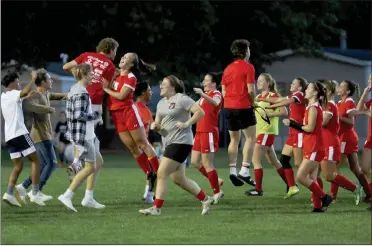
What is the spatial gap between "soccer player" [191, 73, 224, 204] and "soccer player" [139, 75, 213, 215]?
1.82 metres

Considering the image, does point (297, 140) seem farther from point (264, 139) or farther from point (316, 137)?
point (316, 137)

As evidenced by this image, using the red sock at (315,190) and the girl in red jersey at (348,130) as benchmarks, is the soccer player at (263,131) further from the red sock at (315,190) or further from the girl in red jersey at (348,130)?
the red sock at (315,190)

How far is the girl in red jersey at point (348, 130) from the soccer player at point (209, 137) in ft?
6.20

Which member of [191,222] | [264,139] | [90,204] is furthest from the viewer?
[264,139]

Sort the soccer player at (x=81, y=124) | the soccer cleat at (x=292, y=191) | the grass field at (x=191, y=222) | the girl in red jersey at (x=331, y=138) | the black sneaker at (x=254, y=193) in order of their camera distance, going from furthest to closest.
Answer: the black sneaker at (x=254, y=193) → the soccer cleat at (x=292, y=191) → the girl in red jersey at (x=331, y=138) → the soccer player at (x=81, y=124) → the grass field at (x=191, y=222)

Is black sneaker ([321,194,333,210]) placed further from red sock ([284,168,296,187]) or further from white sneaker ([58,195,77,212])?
white sneaker ([58,195,77,212])

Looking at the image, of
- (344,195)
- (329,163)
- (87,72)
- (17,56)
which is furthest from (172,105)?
(17,56)

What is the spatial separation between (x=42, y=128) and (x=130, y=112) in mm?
1584

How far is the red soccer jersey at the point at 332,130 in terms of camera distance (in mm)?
16250

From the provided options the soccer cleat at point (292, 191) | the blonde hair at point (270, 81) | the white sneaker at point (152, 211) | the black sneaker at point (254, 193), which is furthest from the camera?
the black sneaker at point (254, 193)

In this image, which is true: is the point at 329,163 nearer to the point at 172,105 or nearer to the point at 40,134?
the point at 172,105

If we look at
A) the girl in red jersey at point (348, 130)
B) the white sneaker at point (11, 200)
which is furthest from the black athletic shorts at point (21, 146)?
the girl in red jersey at point (348, 130)

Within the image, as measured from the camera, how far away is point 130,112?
55.2 ft

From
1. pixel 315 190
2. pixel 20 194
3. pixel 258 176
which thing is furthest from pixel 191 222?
pixel 258 176
